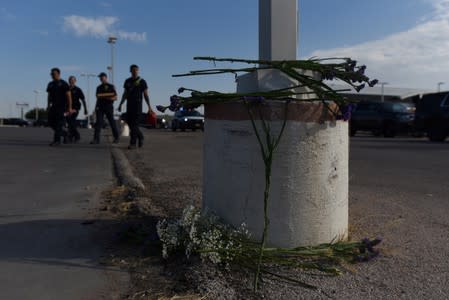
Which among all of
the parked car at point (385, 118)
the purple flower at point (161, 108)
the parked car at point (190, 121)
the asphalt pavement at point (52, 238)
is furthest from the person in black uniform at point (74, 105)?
the parked car at point (190, 121)

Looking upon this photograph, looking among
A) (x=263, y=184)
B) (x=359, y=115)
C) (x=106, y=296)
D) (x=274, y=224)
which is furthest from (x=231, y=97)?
(x=359, y=115)

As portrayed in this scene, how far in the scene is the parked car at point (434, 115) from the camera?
17281 millimetres

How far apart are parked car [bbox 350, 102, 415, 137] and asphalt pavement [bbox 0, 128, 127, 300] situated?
1875cm

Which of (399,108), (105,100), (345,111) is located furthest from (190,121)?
(345,111)

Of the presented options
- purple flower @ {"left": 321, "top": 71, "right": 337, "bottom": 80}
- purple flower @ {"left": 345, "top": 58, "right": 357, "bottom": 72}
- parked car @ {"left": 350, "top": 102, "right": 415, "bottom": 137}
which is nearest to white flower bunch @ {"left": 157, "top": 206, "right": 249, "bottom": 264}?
purple flower @ {"left": 321, "top": 71, "right": 337, "bottom": 80}

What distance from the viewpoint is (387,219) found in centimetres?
416

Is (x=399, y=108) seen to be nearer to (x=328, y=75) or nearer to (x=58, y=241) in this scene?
A: (x=328, y=75)

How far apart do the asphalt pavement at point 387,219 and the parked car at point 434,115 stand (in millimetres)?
9326

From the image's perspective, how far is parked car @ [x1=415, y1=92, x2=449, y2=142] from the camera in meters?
17.3

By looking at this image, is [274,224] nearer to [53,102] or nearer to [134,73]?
[134,73]

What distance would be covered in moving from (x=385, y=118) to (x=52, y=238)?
22.3 m

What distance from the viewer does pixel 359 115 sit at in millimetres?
24906

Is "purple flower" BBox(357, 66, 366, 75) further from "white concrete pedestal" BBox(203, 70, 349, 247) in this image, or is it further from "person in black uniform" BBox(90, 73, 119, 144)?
"person in black uniform" BBox(90, 73, 119, 144)

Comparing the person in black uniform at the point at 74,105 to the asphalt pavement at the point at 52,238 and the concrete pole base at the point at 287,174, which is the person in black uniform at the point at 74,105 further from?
the concrete pole base at the point at 287,174
